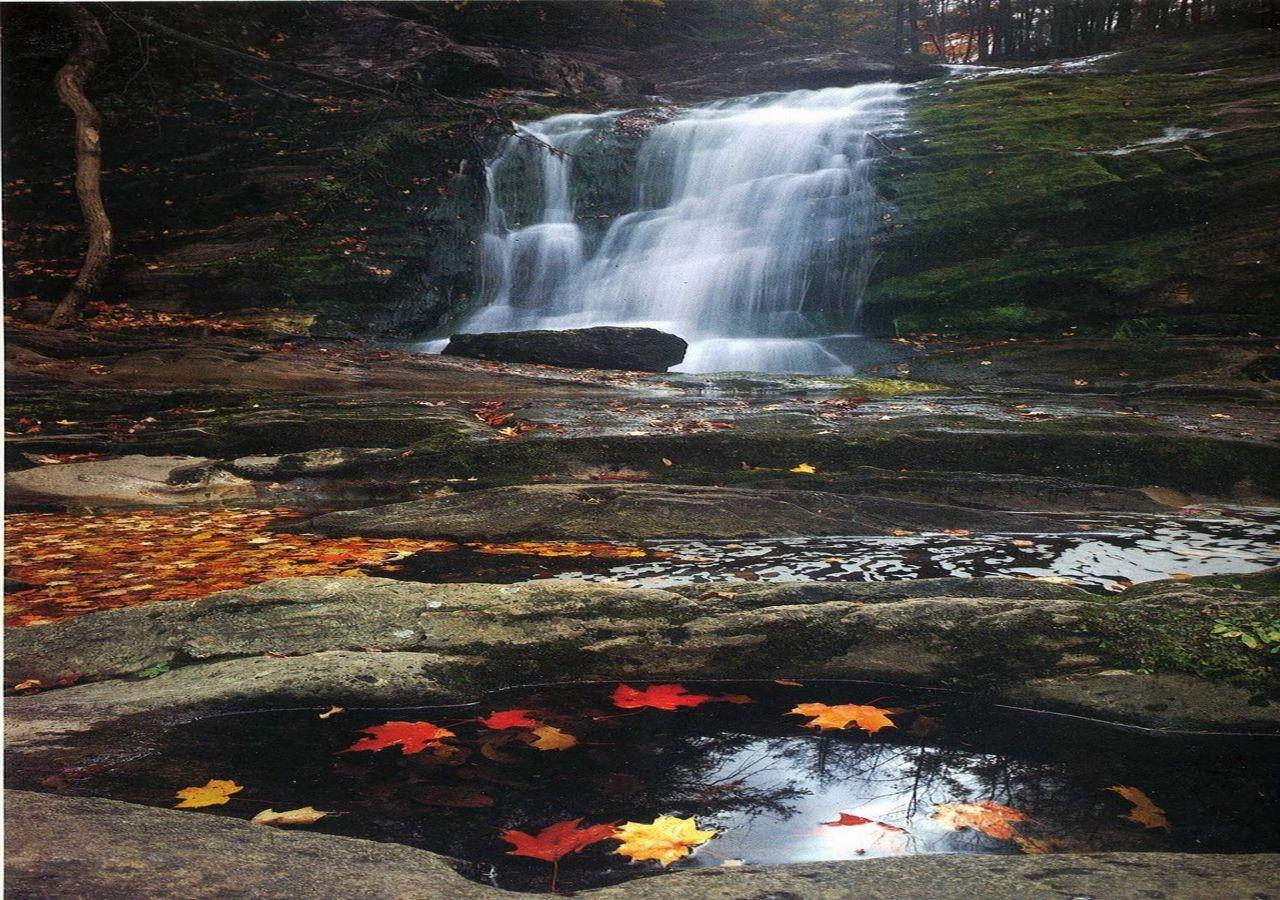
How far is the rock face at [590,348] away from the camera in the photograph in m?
9.68

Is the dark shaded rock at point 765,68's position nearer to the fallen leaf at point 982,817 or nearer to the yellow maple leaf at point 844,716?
the yellow maple leaf at point 844,716

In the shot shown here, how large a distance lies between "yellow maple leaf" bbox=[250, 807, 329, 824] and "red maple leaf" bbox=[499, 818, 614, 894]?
1.26 ft

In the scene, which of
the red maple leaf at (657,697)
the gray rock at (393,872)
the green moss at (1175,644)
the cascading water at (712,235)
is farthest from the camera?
the cascading water at (712,235)

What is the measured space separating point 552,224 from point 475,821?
12.2 m

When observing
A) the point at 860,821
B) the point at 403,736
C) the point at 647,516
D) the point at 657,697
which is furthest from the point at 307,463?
the point at 860,821

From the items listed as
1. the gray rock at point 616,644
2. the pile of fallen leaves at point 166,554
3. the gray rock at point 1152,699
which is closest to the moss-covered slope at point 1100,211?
the pile of fallen leaves at point 166,554

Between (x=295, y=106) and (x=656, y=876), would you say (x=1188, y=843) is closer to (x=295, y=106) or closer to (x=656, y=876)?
(x=656, y=876)

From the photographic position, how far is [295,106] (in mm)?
14883

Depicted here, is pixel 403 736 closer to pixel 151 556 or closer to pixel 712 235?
pixel 151 556

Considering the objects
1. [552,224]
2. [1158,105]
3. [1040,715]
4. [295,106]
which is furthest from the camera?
[295,106]

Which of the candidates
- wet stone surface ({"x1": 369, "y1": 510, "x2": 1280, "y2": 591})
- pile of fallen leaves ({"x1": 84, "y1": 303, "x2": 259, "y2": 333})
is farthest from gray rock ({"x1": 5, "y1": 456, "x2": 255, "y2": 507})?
pile of fallen leaves ({"x1": 84, "y1": 303, "x2": 259, "y2": 333})

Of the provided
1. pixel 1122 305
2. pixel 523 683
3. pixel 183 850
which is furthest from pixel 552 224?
pixel 183 850

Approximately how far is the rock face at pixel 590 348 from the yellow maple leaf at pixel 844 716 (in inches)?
294

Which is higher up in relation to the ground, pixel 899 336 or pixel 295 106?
pixel 295 106
